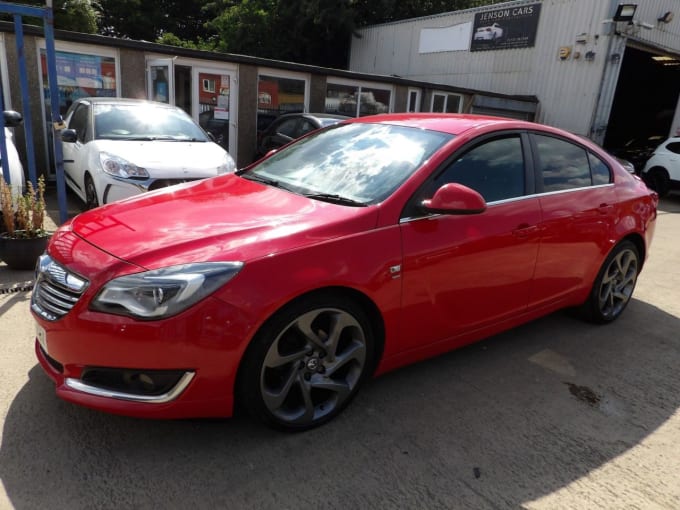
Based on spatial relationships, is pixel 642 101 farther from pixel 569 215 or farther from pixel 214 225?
pixel 214 225

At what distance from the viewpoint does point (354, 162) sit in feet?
10.2

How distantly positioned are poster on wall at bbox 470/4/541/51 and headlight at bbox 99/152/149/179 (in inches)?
610

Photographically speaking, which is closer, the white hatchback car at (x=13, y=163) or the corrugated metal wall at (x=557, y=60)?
the white hatchback car at (x=13, y=163)

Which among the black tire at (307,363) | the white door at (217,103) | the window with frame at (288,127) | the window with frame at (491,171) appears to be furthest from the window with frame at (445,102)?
the black tire at (307,363)

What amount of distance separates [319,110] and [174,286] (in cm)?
1107

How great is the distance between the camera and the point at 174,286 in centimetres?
214

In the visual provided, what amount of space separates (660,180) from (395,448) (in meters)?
14.0

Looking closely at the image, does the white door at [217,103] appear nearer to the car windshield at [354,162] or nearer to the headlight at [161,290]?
the car windshield at [354,162]

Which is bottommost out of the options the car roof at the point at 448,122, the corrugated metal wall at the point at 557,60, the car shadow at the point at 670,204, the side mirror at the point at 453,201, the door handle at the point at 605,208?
the car shadow at the point at 670,204

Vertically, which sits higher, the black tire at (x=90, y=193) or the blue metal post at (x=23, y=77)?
the blue metal post at (x=23, y=77)

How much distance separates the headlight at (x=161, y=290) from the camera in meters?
2.12

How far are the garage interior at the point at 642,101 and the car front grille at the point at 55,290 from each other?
21.0m

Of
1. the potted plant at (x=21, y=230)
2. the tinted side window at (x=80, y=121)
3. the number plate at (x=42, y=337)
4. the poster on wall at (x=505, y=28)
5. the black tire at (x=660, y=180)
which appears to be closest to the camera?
the number plate at (x=42, y=337)

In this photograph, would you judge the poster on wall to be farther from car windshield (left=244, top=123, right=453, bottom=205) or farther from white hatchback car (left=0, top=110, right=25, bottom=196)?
white hatchback car (left=0, top=110, right=25, bottom=196)
